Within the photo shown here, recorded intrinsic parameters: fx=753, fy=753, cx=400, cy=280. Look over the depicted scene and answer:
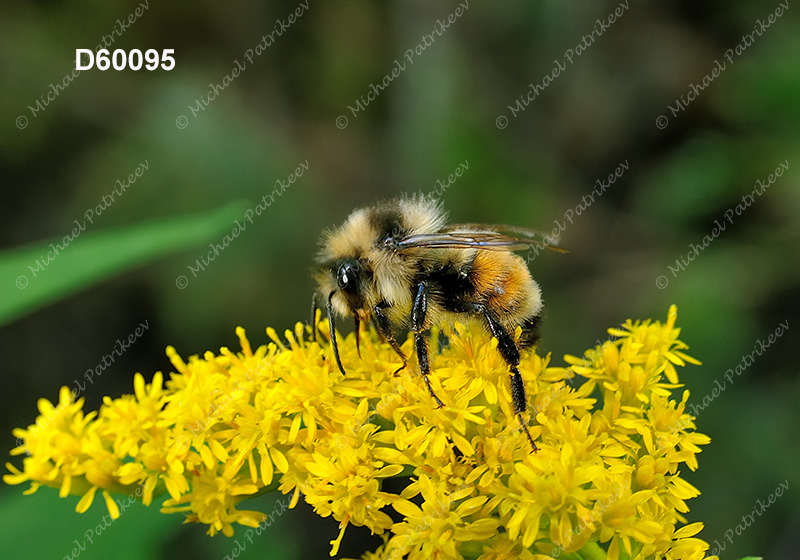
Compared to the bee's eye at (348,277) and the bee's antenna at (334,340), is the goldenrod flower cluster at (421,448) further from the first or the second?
the bee's eye at (348,277)

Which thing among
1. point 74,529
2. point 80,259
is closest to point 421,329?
point 80,259

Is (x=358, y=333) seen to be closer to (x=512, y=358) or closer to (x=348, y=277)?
(x=348, y=277)

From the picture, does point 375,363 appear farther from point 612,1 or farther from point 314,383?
point 612,1

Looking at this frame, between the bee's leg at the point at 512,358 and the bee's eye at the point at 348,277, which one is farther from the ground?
the bee's eye at the point at 348,277

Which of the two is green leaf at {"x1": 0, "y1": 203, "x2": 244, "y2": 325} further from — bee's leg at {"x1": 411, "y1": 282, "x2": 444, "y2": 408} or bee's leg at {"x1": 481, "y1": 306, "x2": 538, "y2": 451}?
bee's leg at {"x1": 481, "y1": 306, "x2": 538, "y2": 451}

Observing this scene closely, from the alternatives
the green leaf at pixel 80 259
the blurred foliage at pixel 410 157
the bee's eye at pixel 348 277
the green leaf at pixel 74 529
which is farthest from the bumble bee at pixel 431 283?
the blurred foliage at pixel 410 157

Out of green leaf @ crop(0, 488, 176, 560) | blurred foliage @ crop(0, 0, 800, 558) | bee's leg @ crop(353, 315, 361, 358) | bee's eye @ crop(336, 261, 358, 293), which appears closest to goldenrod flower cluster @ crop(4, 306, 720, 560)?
bee's leg @ crop(353, 315, 361, 358)
